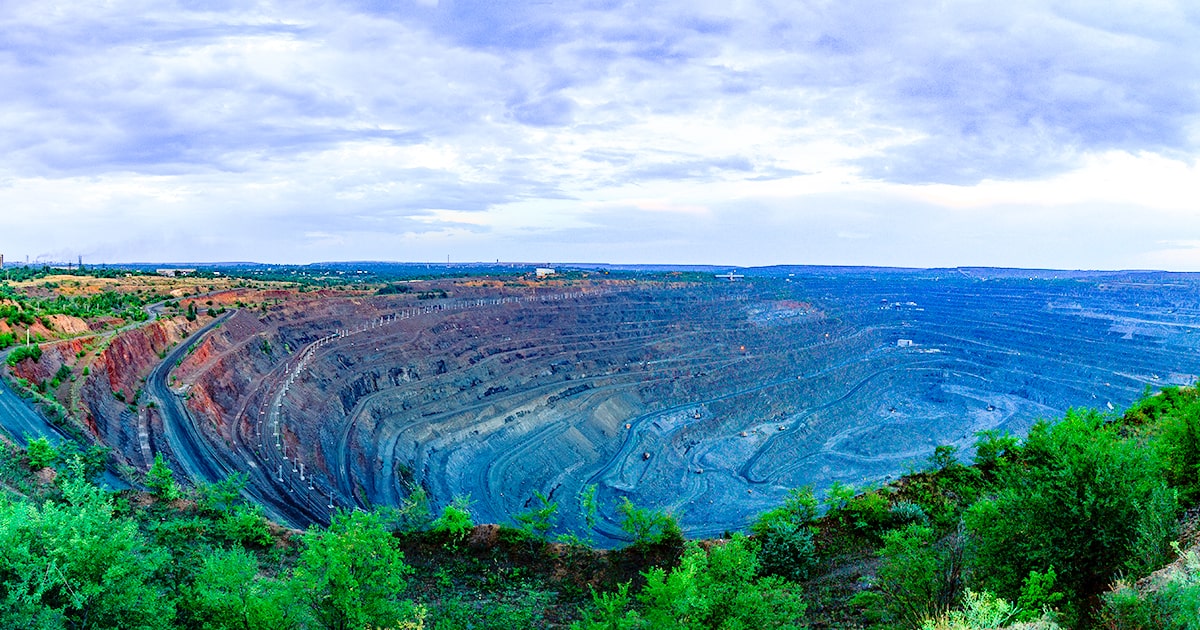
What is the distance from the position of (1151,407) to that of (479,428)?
45.3 meters

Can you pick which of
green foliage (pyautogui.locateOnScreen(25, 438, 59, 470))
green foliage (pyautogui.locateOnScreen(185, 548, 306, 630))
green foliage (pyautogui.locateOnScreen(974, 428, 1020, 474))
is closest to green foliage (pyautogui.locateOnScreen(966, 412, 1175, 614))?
green foliage (pyautogui.locateOnScreen(185, 548, 306, 630))

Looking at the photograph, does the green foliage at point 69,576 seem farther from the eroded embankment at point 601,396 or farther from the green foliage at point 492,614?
the eroded embankment at point 601,396

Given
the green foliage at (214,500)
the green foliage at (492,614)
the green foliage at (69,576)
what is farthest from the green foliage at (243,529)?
the green foliage at (69,576)

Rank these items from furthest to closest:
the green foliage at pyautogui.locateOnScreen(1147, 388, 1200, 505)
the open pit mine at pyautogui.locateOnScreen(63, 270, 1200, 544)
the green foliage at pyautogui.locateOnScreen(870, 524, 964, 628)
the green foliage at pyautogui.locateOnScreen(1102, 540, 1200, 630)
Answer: the open pit mine at pyautogui.locateOnScreen(63, 270, 1200, 544), the green foliage at pyautogui.locateOnScreen(1147, 388, 1200, 505), the green foliage at pyautogui.locateOnScreen(870, 524, 964, 628), the green foliage at pyautogui.locateOnScreen(1102, 540, 1200, 630)

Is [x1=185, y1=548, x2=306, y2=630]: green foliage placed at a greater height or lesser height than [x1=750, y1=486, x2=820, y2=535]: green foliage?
greater

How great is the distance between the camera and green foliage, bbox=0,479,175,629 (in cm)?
1123

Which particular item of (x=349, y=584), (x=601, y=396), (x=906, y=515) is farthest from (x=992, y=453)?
(x=601, y=396)

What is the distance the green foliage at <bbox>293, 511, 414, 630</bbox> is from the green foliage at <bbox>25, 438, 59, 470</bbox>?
14.5 meters

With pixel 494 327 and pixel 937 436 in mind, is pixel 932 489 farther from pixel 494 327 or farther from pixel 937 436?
pixel 494 327

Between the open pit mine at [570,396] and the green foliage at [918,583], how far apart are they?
23912 mm

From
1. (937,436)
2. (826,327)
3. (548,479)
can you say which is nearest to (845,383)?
(937,436)

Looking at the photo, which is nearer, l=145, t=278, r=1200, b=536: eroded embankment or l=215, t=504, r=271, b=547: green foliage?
l=215, t=504, r=271, b=547: green foliage

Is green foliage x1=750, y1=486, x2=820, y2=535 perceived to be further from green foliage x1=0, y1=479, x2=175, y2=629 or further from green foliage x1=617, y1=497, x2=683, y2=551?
green foliage x1=0, y1=479, x2=175, y2=629

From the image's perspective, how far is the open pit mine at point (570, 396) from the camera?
39.1 m
